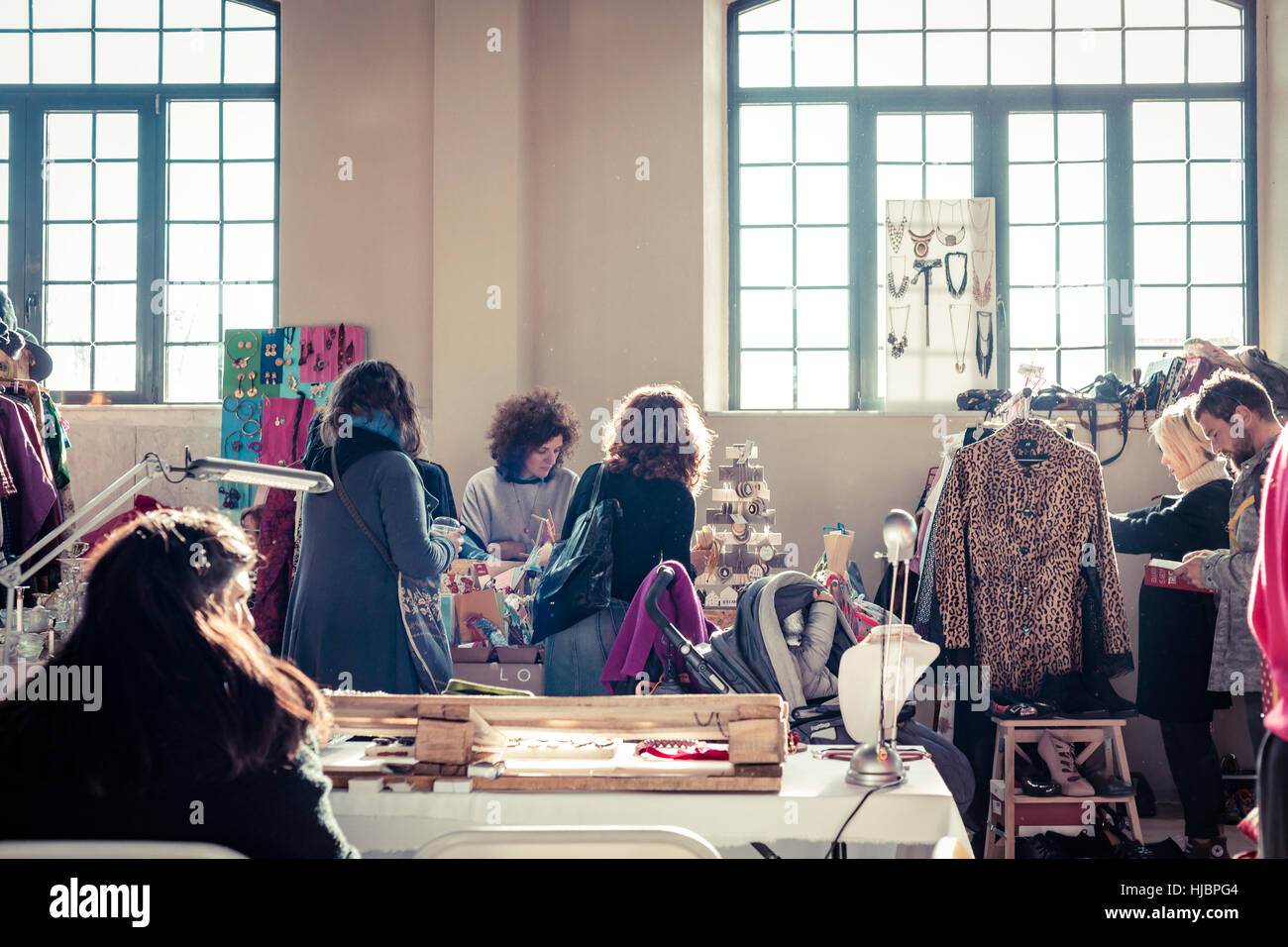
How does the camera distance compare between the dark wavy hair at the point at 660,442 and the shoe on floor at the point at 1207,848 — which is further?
the shoe on floor at the point at 1207,848

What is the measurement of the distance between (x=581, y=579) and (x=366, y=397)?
83 cm

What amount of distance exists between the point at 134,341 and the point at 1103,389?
208 inches

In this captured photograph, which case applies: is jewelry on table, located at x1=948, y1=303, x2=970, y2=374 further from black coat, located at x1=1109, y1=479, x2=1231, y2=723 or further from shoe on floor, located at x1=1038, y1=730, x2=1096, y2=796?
shoe on floor, located at x1=1038, y1=730, x2=1096, y2=796

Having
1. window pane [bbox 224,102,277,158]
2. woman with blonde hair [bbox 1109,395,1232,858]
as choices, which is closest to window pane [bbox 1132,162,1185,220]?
woman with blonde hair [bbox 1109,395,1232,858]

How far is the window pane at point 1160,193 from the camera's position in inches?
236

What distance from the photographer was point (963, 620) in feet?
13.3

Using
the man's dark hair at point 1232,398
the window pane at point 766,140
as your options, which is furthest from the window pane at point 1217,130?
the man's dark hair at point 1232,398

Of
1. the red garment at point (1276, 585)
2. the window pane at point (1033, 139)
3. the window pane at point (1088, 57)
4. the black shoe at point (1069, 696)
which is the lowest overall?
the black shoe at point (1069, 696)

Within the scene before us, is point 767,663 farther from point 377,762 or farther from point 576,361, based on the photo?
point 576,361

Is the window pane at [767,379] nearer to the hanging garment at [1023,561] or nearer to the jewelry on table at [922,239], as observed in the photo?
the jewelry on table at [922,239]

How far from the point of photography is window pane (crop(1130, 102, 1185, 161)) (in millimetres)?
6000

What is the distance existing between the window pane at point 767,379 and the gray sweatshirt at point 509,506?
1676mm

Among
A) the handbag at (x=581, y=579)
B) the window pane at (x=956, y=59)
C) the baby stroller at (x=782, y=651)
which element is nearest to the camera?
the baby stroller at (x=782, y=651)

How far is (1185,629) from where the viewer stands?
13.0ft
